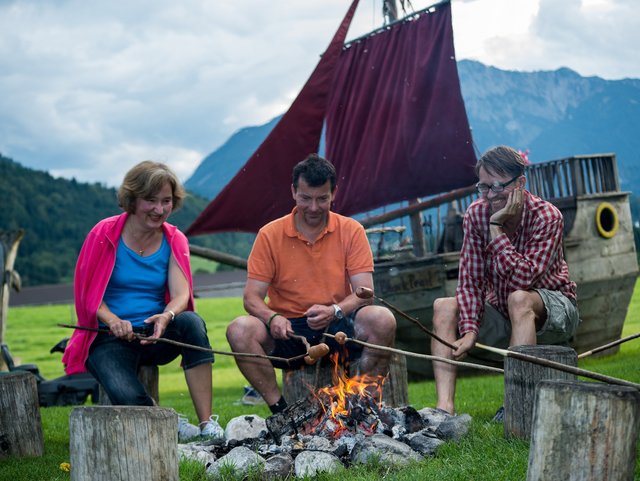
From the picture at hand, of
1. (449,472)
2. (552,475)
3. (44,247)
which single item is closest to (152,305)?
(449,472)

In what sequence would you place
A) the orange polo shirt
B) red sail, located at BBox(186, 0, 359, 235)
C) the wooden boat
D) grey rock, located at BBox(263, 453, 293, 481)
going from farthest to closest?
red sail, located at BBox(186, 0, 359, 235) → the wooden boat → the orange polo shirt → grey rock, located at BBox(263, 453, 293, 481)

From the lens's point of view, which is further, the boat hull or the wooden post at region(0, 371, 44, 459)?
the boat hull

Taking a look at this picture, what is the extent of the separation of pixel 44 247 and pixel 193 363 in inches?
2101

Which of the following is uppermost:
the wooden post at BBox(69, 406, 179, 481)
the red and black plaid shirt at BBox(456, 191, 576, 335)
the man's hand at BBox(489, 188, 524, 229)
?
A: the man's hand at BBox(489, 188, 524, 229)

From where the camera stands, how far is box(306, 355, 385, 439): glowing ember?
4.21 m

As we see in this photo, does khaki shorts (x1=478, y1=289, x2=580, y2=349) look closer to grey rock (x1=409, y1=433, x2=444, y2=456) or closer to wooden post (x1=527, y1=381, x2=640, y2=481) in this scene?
grey rock (x1=409, y1=433, x2=444, y2=456)

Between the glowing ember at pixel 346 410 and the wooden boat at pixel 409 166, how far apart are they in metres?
6.80

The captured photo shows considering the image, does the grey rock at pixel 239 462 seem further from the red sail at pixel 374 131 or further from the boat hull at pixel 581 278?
the red sail at pixel 374 131

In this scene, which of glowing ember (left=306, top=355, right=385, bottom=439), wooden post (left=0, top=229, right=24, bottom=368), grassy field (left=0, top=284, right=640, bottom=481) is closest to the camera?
grassy field (left=0, top=284, right=640, bottom=481)

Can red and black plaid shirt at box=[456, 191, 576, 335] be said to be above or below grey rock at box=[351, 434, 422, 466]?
above

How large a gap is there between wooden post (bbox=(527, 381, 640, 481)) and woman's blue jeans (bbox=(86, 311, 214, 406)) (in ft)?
8.05

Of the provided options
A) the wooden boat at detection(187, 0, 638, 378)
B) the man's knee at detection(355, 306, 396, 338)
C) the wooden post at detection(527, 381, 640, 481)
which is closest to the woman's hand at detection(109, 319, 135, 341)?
the man's knee at detection(355, 306, 396, 338)

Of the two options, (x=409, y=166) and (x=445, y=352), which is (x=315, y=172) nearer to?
(x=445, y=352)

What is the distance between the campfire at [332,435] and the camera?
12.5ft
